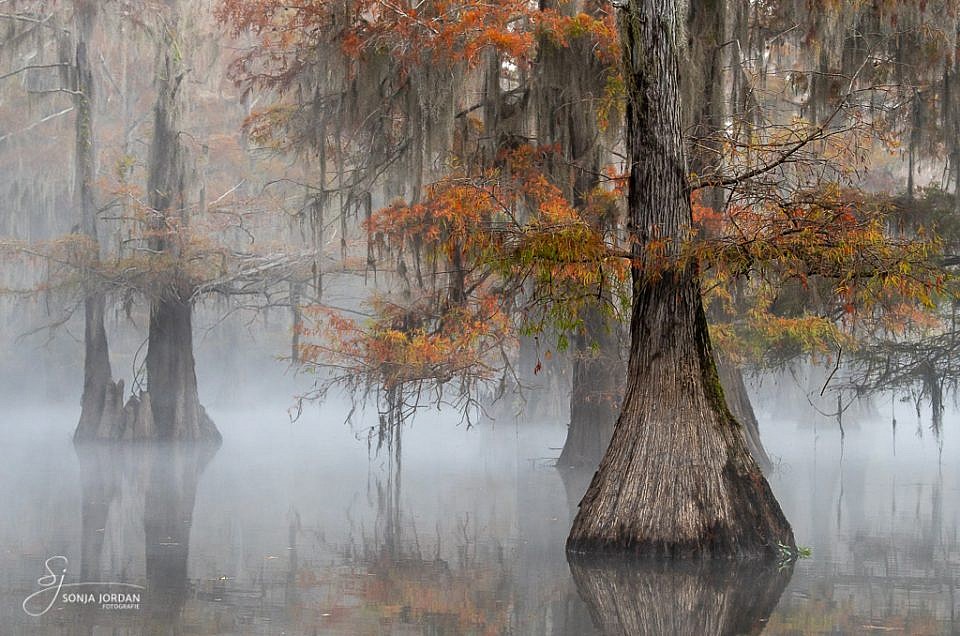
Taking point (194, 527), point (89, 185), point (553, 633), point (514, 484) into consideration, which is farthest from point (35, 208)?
point (553, 633)

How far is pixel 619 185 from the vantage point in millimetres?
15820

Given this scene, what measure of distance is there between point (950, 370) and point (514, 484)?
6.19 m

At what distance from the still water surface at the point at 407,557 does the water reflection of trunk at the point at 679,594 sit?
1.0 inches

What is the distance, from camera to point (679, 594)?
871 cm

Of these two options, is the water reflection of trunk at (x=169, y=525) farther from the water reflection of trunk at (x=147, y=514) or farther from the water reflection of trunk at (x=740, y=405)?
the water reflection of trunk at (x=740, y=405)

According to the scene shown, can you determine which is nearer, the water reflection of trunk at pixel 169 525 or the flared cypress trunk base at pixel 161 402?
the water reflection of trunk at pixel 169 525
